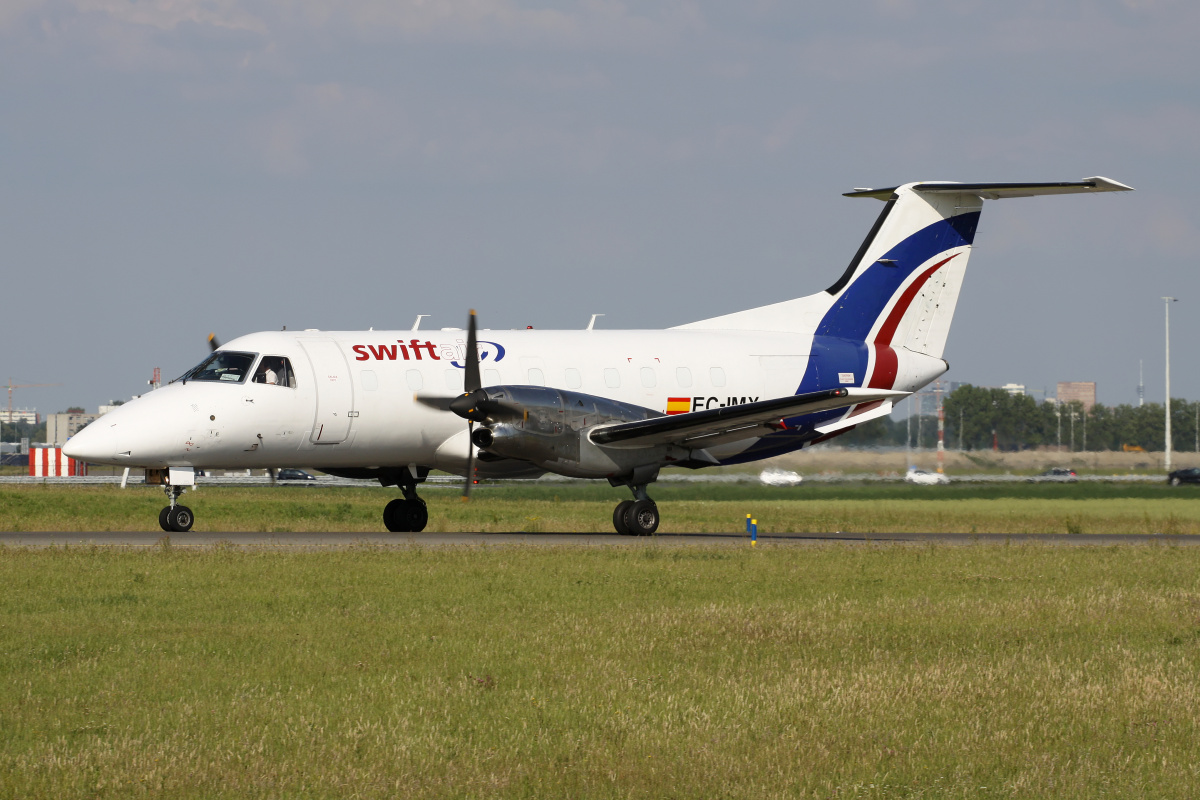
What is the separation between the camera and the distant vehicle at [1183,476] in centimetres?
4349

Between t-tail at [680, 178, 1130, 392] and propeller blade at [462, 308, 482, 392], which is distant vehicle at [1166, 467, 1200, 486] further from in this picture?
propeller blade at [462, 308, 482, 392]

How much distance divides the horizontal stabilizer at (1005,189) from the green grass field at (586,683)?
10269 mm

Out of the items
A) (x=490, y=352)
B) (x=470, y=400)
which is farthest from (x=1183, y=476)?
(x=470, y=400)

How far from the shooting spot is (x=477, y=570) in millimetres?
17672

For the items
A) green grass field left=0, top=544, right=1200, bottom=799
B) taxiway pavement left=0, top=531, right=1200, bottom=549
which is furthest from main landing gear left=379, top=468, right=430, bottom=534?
green grass field left=0, top=544, right=1200, bottom=799

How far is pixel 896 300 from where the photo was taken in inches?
1123

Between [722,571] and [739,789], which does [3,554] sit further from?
[739,789]

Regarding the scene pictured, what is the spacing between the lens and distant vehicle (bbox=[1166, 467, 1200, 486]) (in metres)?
43.5

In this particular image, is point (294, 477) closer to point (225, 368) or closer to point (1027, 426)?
point (1027, 426)

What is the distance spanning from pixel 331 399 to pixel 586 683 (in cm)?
1455

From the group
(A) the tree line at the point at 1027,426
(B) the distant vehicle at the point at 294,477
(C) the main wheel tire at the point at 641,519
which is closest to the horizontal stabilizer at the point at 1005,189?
(A) the tree line at the point at 1027,426

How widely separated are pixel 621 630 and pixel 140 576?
22.1 ft

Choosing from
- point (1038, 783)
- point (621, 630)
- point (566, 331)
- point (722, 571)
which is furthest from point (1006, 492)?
point (1038, 783)

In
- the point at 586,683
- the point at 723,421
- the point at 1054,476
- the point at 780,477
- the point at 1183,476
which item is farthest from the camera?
the point at 1183,476
